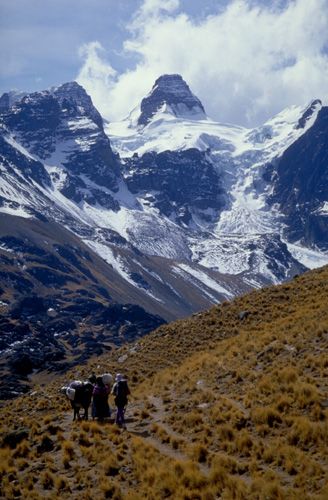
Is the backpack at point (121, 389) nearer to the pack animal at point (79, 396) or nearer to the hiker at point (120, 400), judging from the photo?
the hiker at point (120, 400)

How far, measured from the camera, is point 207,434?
60.6 ft

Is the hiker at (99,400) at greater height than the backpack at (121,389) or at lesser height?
lesser

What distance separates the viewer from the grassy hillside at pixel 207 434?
1455 centimetres

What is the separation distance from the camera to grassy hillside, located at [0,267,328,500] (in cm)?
1455

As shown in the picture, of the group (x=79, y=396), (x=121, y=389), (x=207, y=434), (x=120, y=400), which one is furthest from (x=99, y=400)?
(x=207, y=434)

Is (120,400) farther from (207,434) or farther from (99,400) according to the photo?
(207,434)

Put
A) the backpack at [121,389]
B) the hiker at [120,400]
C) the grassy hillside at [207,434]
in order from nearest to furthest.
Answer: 1. the grassy hillside at [207,434]
2. the hiker at [120,400]
3. the backpack at [121,389]

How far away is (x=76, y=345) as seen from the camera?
162 metres

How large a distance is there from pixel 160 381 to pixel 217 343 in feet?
24.2

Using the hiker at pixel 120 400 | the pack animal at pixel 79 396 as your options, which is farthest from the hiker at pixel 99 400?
the hiker at pixel 120 400

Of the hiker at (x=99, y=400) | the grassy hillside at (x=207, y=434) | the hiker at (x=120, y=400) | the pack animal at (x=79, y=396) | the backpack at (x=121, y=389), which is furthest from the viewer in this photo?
the hiker at (x=99, y=400)

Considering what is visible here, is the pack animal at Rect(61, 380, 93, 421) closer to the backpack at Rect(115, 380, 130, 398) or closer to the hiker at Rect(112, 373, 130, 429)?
the hiker at Rect(112, 373, 130, 429)

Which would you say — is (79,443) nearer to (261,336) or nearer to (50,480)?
(50,480)

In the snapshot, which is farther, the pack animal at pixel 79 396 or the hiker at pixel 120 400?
the pack animal at pixel 79 396
